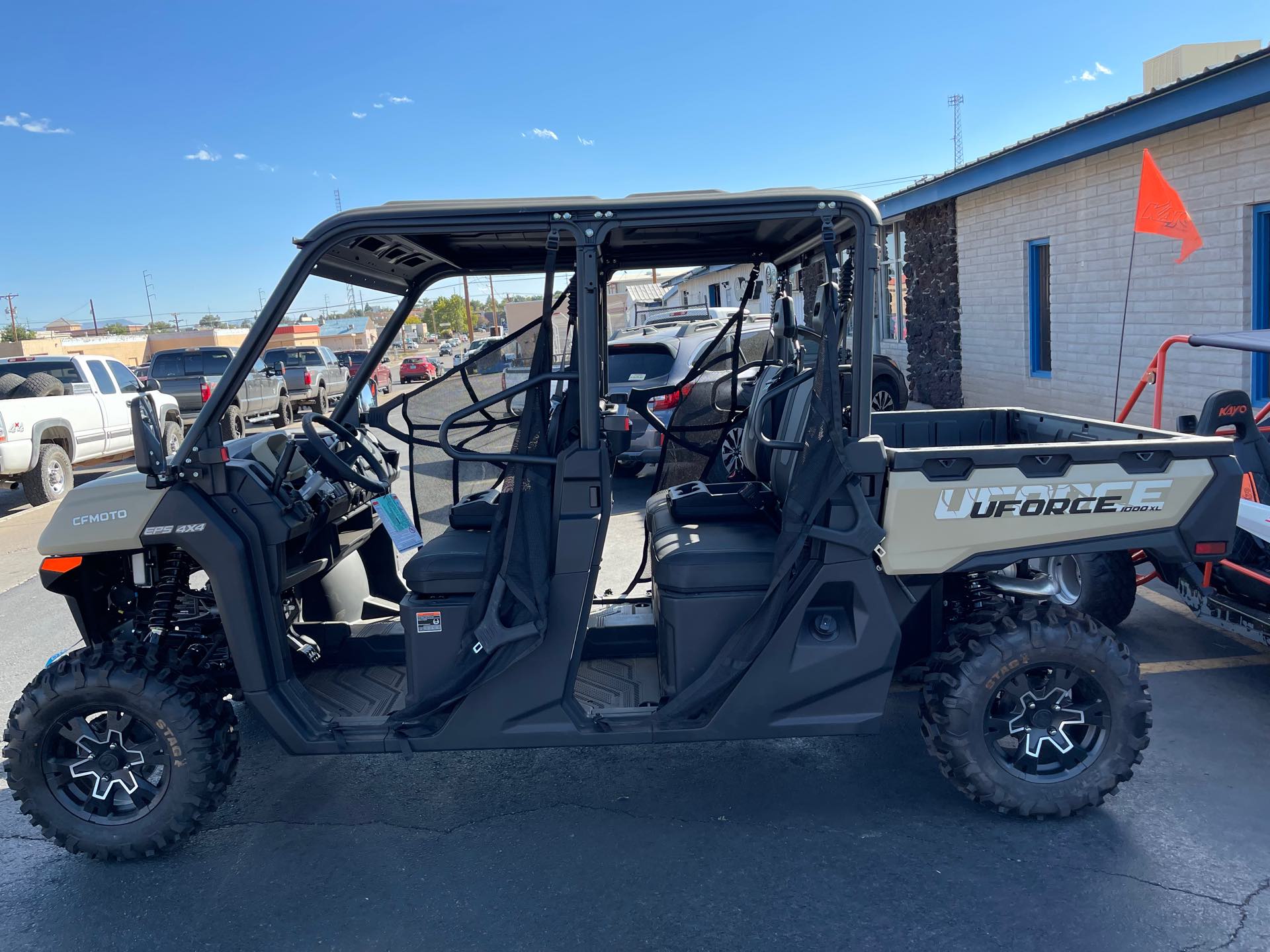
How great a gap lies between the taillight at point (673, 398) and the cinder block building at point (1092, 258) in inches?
125

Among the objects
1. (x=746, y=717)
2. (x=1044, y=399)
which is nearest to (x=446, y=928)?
(x=746, y=717)

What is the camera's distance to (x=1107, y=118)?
9.38 m

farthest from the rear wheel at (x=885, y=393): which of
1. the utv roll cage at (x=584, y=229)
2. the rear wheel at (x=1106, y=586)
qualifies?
the utv roll cage at (x=584, y=229)

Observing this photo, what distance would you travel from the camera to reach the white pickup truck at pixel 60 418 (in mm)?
11023

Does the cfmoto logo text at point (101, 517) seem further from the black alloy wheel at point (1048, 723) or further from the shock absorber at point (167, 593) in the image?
the black alloy wheel at point (1048, 723)

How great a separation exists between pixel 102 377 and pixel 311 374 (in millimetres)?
8560

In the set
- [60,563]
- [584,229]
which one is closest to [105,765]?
[60,563]

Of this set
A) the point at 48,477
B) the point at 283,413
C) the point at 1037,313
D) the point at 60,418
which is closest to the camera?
the point at 48,477

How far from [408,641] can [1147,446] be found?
9.01ft

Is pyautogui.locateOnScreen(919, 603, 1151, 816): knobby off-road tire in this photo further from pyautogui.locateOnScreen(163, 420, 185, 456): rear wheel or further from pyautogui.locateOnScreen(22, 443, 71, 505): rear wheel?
pyautogui.locateOnScreen(163, 420, 185, 456): rear wheel

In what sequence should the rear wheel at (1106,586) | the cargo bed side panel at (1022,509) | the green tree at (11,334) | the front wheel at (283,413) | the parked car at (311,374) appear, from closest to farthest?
the cargo bed side panel at (1022,509)
the rear wheel at (1106,586)
the front wheel at (283,413)
the parked car at (311,374)
the green tree at (11,334)

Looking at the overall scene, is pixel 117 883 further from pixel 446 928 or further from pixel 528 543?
pixel 528 543

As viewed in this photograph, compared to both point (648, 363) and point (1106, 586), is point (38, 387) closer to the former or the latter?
point (648, 363)

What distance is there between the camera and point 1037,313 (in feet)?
41.5
